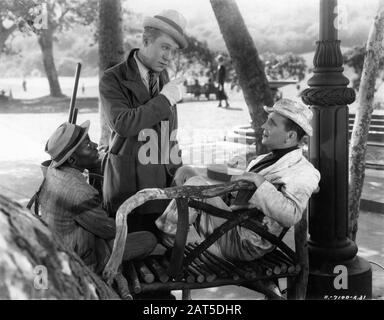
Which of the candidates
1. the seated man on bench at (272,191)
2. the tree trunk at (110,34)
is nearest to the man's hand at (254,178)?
the seated man on bench at (272,191)

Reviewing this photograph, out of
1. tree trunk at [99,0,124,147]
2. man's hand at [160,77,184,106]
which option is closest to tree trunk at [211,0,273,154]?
tree trunk at [99,0,124,147]

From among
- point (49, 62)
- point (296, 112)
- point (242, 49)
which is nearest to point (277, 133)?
point (296, 112)

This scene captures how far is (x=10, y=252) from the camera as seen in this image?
123 cm

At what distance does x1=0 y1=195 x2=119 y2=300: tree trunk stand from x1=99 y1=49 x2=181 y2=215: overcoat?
178 centimetres

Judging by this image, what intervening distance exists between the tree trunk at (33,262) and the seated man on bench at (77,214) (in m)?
1.57

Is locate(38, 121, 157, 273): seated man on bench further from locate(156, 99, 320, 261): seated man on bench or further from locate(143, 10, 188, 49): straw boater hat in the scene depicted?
locate(143, 10, 188, 49): straw boater hat

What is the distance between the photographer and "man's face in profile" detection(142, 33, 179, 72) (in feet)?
10.5

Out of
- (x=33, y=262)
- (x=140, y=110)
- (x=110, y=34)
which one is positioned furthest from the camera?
(x=110, y=34)

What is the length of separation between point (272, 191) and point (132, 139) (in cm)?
76

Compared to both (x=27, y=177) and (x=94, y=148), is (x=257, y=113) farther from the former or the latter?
(x=27, y=177)

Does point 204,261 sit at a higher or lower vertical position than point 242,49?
lower

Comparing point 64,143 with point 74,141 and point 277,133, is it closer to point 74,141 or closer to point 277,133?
point 74,141

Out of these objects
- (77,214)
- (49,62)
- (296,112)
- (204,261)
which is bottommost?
(204,261)

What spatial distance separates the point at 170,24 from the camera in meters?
3.20
